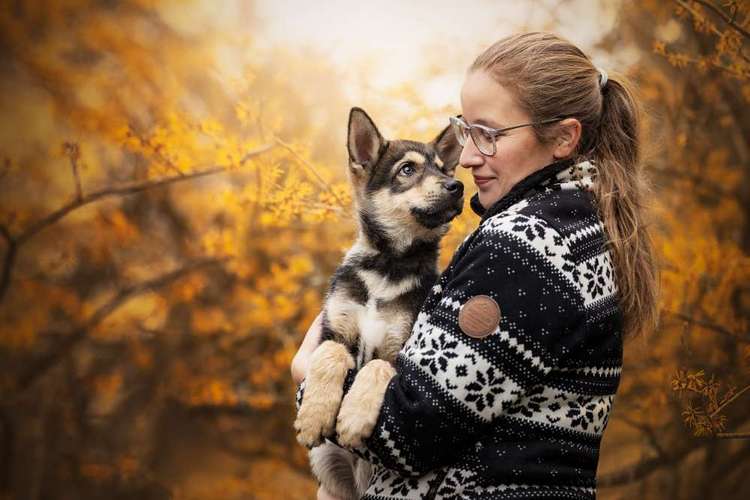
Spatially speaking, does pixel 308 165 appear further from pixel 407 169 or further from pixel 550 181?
pixel 550 181

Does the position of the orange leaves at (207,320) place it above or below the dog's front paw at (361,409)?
below

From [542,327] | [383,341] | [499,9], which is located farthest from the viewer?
[499,9]

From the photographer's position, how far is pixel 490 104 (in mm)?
1746

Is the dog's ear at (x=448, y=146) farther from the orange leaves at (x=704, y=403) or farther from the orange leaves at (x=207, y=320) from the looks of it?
the orange leaves at (x=207, y=320)

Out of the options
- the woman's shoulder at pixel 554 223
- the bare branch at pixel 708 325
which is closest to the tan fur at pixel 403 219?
the woman's shoulder at pixel 554 223

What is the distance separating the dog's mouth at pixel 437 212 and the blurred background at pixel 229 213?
1.57m

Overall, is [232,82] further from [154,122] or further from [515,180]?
[515,180]

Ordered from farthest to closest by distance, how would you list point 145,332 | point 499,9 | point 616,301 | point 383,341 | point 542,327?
1. point 145,332
2. point 499,9
3. point 383,341
4. point 616,301
5. point 542,327

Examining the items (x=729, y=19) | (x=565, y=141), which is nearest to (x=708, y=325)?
(x=729, y=19)

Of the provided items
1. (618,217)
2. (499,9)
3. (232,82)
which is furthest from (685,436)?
Answer: (232,82)

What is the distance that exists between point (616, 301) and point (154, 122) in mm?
3483

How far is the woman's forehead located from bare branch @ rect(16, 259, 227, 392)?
331cm

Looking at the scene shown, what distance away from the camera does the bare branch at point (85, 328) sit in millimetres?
4574

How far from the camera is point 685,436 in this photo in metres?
4.58
